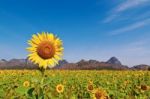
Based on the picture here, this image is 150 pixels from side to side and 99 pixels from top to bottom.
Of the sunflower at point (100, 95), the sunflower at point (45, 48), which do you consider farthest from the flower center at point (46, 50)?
the sunflower at point (100, 95)

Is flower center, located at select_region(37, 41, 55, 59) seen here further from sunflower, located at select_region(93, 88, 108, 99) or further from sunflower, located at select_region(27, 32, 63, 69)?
sunflower, located at select_region(93, 88, 108, 99)

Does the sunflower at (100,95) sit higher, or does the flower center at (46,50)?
the flower center at (46,50)

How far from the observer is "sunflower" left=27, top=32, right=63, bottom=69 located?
444 centimetres

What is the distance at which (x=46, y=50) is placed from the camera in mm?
4500

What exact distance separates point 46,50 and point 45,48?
28 mm

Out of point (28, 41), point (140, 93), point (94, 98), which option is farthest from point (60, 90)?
point (28, 41)

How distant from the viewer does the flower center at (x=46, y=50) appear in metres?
4.47

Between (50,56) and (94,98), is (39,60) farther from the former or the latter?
(94,98)

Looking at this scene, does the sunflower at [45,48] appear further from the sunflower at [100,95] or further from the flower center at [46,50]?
the sunflower at [100,95]

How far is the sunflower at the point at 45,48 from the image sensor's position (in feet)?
14.6

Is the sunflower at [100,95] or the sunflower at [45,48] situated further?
the sunflower at [100,95]

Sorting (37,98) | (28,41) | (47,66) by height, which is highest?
(28,41)

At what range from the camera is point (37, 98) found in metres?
3.93

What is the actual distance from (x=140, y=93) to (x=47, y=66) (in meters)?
4.48
